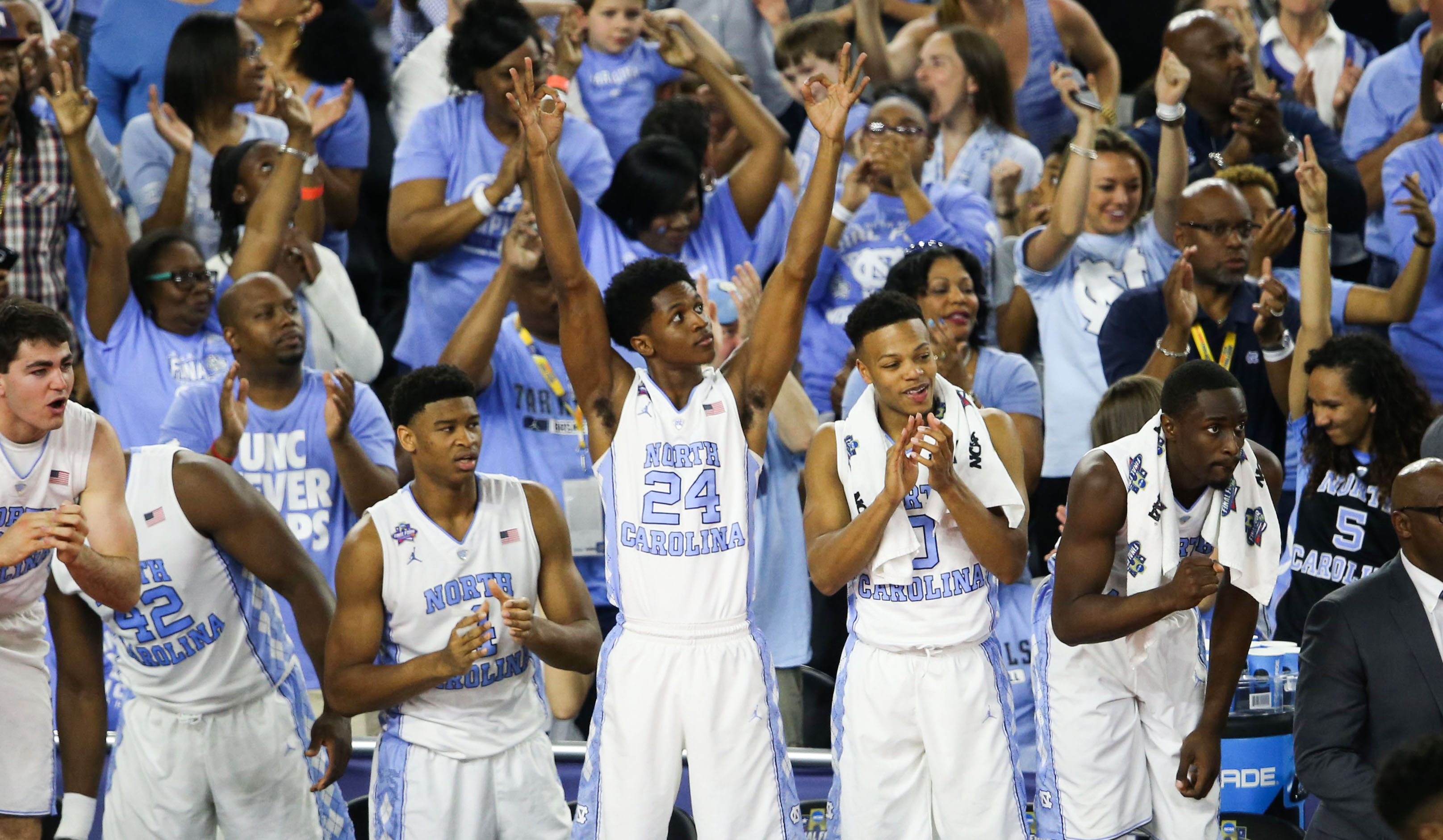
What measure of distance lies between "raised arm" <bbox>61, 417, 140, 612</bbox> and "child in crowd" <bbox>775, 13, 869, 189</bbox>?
384cm

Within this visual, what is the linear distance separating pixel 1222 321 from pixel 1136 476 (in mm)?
1962

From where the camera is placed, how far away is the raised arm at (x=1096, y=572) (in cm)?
409

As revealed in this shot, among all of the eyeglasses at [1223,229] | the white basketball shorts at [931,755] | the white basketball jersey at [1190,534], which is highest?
the eyeglasses at [1223,229]

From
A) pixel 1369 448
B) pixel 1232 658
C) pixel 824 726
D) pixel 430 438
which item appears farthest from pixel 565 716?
pixel 1369 448

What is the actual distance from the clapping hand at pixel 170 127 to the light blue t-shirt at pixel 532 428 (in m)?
1.83

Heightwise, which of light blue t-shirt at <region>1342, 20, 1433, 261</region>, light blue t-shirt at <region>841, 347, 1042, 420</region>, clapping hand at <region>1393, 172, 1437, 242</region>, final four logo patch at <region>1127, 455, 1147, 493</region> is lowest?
final four logo patch at <region>1127, 455, 1147, 493</region>

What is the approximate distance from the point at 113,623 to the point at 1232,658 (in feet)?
10.3

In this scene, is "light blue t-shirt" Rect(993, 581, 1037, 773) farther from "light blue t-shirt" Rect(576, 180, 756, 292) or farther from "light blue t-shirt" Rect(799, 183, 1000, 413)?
"light blue t-shirt" Rect(576, 180, 756, 292)

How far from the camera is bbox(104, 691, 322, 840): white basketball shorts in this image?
4562 mm

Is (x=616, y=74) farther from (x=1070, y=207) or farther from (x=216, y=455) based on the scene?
(x=216, y=455)

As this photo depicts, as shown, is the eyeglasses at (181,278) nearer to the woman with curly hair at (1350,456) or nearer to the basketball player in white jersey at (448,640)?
the basketball player in white jersey at (448,640)

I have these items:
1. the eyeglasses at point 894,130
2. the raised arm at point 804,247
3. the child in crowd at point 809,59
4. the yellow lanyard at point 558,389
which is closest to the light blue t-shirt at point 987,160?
the child in crowd at point 809,59

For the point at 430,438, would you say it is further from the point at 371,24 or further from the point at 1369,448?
the point at 371,24

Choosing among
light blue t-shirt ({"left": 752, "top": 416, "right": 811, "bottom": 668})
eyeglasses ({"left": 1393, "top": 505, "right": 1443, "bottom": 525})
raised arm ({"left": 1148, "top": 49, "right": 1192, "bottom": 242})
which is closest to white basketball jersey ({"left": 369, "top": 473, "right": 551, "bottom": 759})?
light blue t-shirt ({"left": 752, "top": 416, "right": 811, "bottom": 668})
